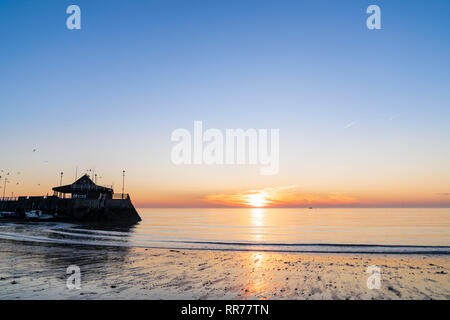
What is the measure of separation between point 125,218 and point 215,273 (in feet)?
194

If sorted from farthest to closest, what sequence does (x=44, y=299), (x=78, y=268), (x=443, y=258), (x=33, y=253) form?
(x=443, y=258), (x=33, y=253), (x=78, y=268), (x=44, y=299)

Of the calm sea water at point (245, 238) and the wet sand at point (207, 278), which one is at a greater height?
the wet sand at point (207, 278)

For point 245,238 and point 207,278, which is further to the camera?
point 245,238

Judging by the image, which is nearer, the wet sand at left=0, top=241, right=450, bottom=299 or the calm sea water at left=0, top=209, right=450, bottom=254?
the wet sand at left=0, top=241, right=450, bottom=299

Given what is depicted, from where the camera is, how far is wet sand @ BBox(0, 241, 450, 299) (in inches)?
436

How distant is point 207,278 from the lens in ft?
45.9

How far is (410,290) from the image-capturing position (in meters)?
12.6

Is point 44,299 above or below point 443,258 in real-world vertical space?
above

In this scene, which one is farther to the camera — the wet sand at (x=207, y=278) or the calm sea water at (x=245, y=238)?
the calm sea water at (x=245, y=238)

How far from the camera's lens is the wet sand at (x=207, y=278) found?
11.1m

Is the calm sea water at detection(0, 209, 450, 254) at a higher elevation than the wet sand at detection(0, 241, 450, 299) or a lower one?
lower

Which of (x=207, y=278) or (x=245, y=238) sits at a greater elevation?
(x=207, y=278)
